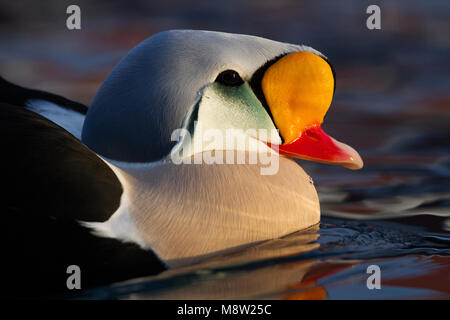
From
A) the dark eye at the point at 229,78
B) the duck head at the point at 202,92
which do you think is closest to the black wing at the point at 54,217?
the duck head at the point at 202,92

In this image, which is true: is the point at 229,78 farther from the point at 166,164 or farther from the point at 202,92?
the point at 166,164

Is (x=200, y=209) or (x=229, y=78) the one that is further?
(x=229, y=78)

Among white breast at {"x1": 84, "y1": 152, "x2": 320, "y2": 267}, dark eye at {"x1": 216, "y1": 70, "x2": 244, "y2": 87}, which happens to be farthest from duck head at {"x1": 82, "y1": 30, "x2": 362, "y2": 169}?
white breast at {"x1": 84, "y1": 152, "x2": 320, "y2": 267}

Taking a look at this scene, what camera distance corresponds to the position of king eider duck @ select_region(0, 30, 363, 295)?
2.08m

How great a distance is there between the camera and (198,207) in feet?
7.60

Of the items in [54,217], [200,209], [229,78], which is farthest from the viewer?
[229,78]

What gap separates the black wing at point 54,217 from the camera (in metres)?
2.05

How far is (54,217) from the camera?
6.75 ft

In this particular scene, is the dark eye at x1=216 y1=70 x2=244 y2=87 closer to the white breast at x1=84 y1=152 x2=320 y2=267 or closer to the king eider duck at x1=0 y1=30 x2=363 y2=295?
the king eider duck at x1=0 y1=30 x2=363 y2=295

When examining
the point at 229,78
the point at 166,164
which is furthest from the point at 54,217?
the point at 229,78

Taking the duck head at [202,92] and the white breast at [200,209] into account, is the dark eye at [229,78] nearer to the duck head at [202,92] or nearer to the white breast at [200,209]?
the duck head at [202,92]

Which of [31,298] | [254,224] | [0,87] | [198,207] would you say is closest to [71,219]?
[31,298]

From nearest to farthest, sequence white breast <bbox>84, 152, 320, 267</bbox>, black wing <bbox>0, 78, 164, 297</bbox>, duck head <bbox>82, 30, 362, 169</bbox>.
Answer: black wing <bbox>0, 78, 164, 297</bbox> < white breast <bbox>84, 152, 320, 267</bbox> < duck head <bbox>82, 30, 362, 169</bbox>

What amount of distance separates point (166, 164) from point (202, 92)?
0.25 meters
